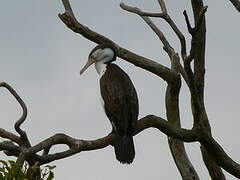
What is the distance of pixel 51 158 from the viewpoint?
201 inches

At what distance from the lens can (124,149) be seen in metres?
5.98

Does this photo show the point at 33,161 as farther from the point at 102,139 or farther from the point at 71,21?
the point at 71,21

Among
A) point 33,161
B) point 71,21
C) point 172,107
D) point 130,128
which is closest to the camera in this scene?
point 33,161

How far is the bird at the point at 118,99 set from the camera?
6023 millimetres

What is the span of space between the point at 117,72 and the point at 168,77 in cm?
50

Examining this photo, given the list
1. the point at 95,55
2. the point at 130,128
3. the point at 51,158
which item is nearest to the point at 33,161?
the point at 51,158

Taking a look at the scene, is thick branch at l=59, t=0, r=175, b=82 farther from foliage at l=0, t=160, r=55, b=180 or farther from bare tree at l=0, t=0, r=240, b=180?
foliage at l=0, t=160, r=55, b=180

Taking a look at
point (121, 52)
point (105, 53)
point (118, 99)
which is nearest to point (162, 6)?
point (121, 52)

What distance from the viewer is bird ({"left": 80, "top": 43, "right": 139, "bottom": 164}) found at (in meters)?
6.02

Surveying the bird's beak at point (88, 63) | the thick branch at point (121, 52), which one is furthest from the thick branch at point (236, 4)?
the bird's beak at point (88, 63)

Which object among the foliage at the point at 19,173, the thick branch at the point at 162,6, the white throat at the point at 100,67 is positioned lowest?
the foliage at the point at 19,173

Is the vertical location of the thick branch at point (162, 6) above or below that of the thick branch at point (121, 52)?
above

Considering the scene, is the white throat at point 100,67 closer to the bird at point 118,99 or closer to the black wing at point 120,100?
the bird at point 118,99

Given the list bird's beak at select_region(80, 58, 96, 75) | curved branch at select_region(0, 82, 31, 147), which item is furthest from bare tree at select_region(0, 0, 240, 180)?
bird's beak at select_region(80, 58, 96, 75)
